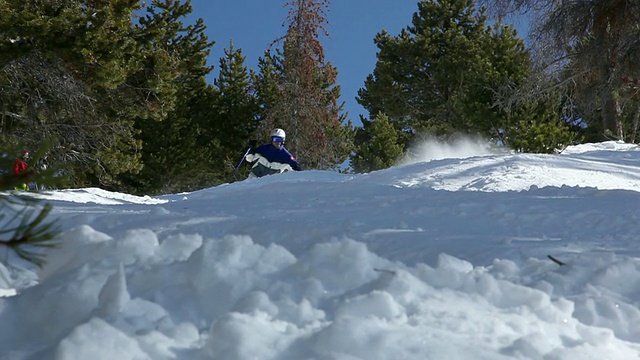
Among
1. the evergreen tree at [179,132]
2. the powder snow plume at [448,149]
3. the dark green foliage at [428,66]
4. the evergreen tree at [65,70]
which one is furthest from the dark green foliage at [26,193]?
the dark green foliage at [428,66]

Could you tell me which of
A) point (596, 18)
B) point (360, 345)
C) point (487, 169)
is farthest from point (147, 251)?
point (596, 18)

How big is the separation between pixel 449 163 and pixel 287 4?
13.0m

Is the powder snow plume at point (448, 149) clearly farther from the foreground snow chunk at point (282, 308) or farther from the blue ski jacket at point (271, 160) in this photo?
the foreground snow chunk at point (282, 308)

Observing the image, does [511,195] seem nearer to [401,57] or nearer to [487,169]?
[487,169]

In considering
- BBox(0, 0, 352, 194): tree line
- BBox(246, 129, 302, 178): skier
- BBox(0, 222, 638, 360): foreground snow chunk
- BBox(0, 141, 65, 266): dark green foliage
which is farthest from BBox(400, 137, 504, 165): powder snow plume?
BBox(0, 141, 65, 266): dark green foliage

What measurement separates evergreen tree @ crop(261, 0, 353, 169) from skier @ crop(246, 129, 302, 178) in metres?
9.25

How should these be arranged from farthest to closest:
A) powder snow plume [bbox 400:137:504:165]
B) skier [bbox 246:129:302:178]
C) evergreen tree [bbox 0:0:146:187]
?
powder snow plume [bbox 400:137:504:165] → evergreen tree [bbox 0:0:146:187] → skier [bbox 246:129:302:178]

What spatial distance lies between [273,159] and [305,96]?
9721 millimetres

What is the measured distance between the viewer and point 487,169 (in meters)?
9.70

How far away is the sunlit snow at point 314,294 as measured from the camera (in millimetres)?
2330

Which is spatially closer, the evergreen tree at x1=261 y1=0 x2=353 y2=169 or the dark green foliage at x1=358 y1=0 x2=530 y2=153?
the evergreen tree at x1=261 y1=0 x2=353 y2=169

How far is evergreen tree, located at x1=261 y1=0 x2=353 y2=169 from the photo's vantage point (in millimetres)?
22016

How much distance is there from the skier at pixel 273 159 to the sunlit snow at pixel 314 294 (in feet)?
29.5

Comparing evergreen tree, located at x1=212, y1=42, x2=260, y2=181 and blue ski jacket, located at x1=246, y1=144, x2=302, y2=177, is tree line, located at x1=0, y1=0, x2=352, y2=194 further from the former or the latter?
blue ski jacket, located at x1=246, y1=144, x2=302, y2=177
